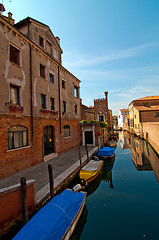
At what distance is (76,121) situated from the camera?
18578mm

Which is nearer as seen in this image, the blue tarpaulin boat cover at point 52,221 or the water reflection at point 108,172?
the blue tarpaulin boat cover at point 52,221

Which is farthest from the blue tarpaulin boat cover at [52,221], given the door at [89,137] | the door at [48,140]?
the door at [89,137]

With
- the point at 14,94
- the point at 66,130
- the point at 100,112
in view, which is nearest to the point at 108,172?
the point at 66,130

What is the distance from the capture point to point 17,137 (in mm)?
8812

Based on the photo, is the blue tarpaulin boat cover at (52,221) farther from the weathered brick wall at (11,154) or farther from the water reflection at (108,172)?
the water reflection at (108,172)

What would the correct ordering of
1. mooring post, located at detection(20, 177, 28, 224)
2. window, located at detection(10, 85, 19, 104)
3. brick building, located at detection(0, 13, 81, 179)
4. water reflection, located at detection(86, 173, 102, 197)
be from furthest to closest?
window, located at detection(10, 85, 19, 104)
water reflection, located at detection(86, 173, 102, 197)
brick building, located at detection(0, 13, 81, 179)
mooring post, located at detection(20, 177, 28, 224)

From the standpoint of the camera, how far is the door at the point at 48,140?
480 inches

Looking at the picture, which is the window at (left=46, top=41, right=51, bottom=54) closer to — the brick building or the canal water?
the brick building

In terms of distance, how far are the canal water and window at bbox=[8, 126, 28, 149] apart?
6.15 metres

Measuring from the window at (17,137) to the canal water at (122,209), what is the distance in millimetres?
6154

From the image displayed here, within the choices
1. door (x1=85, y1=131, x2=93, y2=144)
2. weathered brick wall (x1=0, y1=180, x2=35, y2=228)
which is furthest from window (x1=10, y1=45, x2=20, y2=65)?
door (x1=85, y1=131, x2=93, y2=144)

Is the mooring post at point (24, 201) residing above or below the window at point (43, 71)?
below

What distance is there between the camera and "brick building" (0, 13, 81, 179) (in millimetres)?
8117

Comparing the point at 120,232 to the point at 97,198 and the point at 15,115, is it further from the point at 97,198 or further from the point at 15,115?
the point at 15,115
